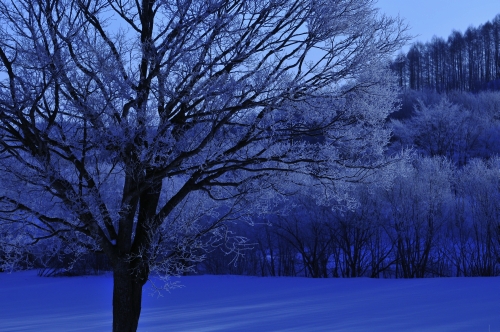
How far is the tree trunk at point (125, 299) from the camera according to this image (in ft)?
19.7

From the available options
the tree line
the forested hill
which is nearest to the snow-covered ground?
the tree line

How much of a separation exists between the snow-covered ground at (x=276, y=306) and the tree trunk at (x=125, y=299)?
653 cm

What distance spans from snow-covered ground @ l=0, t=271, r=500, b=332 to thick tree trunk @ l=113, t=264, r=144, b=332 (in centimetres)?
653

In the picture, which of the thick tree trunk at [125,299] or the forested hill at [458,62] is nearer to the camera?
the thick tree trunk at [125,299]

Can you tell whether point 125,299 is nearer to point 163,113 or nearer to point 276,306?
point 163,113

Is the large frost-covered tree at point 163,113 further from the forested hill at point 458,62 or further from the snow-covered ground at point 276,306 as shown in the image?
the forested hill at point 458,62

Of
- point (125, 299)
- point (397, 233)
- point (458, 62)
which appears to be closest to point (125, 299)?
point (125, 299)

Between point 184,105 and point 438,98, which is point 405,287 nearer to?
point 184,105

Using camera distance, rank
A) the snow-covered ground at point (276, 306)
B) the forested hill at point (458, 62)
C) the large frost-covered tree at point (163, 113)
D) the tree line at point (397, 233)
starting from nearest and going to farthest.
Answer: the large frost-covered tree at point (163, 113) → the snow-covered ground at point (276, 306) → the tree line at point (397, 233) → the forested hill at point (458, 62)

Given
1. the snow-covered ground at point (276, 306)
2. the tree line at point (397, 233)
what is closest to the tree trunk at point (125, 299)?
the snow-covered ground at point (276, 306)

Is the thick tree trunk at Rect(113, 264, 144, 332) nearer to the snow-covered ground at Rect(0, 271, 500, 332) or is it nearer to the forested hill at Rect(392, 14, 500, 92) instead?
the snow-covered ground at Rect(0, 271, 500, 332)

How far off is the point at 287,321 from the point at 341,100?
8.06 m

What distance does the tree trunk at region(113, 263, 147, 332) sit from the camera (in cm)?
600

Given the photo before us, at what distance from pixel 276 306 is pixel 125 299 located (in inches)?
406
